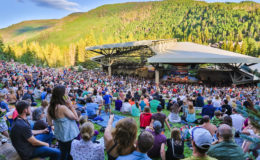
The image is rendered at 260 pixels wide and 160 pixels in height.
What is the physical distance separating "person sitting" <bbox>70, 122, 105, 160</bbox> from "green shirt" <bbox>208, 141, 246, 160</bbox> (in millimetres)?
1847

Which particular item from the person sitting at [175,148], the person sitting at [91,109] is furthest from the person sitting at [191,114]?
the person sitting at [91,109]

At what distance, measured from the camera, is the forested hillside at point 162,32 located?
2592 inches

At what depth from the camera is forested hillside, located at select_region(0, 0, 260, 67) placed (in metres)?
65.8

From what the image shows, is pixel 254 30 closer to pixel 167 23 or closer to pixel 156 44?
pixel 167 23

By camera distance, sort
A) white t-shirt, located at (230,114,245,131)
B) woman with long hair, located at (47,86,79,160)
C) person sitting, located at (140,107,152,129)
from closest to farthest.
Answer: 1. woman with long hair, located at (47,86,79,160)
2. white t-shirt, located at (230,114,245,131)
3. person sitting, located at (140,107,152,129)

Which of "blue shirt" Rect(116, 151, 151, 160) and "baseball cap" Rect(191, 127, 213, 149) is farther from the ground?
"baseball cap" Rect(191, 127, 213, 149)

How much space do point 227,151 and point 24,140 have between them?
319 centimetres

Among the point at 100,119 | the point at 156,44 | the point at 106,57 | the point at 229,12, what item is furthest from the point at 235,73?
the point at 229,12

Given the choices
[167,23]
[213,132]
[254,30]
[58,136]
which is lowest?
[213,132]

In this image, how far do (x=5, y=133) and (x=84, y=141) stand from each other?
3091 millimetres

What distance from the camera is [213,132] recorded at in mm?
4555

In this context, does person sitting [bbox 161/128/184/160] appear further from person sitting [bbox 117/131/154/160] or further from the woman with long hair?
the woman with long hair

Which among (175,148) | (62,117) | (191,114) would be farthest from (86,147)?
(191,114)

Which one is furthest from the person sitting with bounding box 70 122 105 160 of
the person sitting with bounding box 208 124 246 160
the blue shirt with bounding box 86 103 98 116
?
the blue shirt with bounding box 86 103 98 116
